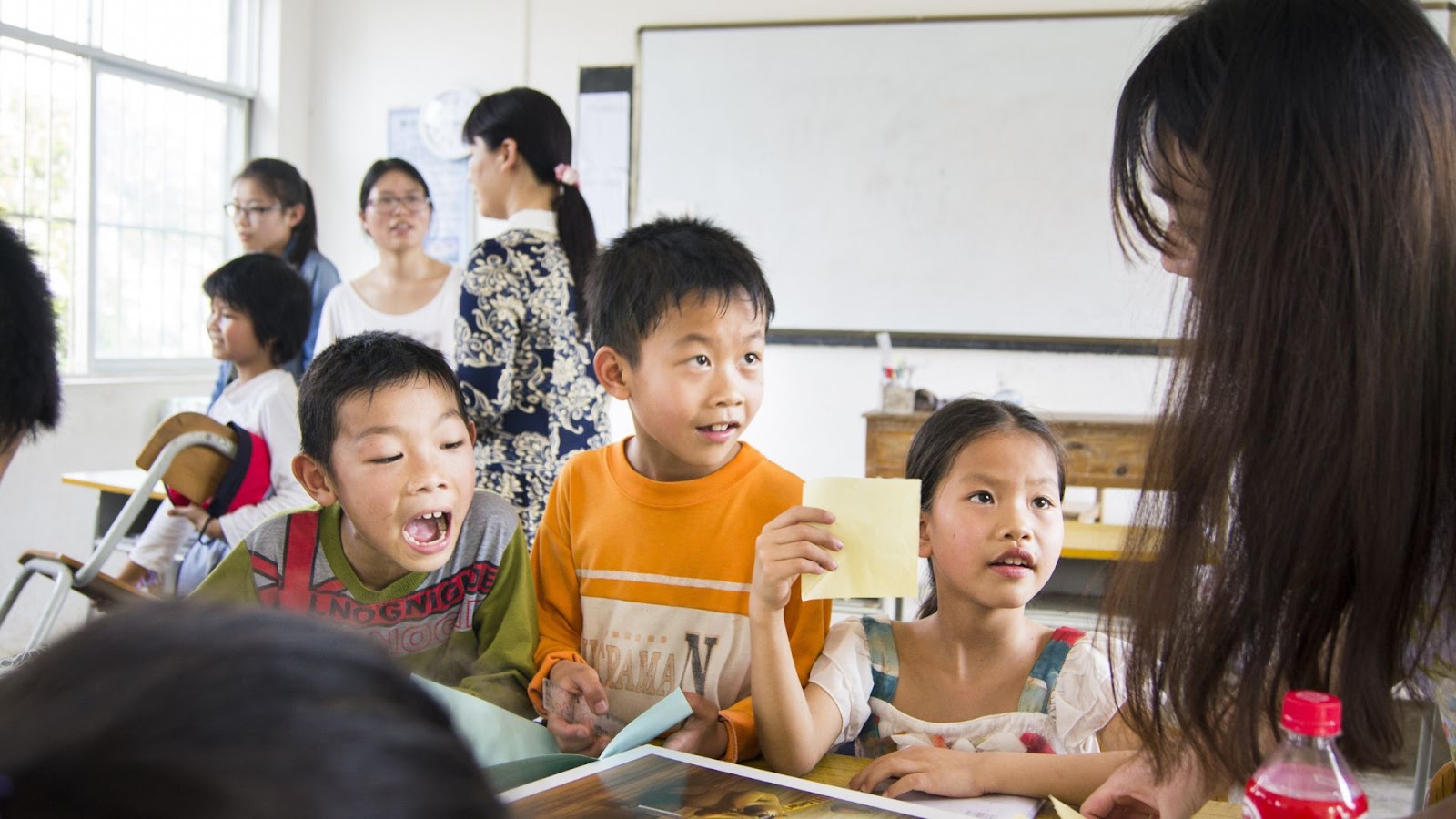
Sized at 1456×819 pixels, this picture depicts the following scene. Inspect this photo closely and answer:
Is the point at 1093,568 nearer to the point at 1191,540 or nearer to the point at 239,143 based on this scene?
the point at 1191,540

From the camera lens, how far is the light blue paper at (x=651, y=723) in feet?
3.50

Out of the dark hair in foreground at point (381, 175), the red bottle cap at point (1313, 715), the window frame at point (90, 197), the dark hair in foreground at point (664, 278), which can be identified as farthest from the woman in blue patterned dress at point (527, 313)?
the window frame at point (90, 197)

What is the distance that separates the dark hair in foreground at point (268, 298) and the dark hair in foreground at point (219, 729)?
8.34 feet

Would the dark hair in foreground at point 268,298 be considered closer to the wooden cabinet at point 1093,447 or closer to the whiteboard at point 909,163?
the wooden cabinet at point 1093,447

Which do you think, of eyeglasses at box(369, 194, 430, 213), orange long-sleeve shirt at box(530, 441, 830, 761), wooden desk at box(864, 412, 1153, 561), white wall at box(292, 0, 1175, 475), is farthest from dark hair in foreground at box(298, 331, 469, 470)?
white wall at box(292, 0, 1175, 475)

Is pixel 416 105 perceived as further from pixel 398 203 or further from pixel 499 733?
pixel 499 733

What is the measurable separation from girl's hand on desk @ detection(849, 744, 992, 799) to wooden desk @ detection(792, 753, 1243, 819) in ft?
0.12

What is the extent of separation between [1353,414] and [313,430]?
114cm

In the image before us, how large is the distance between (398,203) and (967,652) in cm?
261

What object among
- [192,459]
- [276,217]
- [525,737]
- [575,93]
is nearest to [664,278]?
[525,737]

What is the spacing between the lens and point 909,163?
5.25 meters

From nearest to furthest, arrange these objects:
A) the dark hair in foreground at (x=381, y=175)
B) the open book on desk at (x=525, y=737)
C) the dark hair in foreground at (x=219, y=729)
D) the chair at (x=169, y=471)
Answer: the dark hair in foreground at (x=219, y=729), the open book on desk at (x=525, y=737), the chair at (x=169, y=471), the dark hair in foreground at (x=381, y=175)

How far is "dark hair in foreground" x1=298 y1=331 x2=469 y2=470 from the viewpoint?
1.37 meters

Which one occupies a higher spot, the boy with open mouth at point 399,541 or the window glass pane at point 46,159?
the window glass pane at point 46,159
